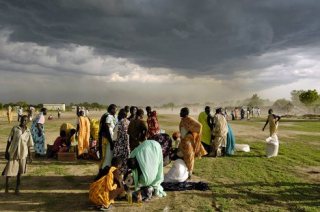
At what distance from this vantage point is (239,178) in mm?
10898

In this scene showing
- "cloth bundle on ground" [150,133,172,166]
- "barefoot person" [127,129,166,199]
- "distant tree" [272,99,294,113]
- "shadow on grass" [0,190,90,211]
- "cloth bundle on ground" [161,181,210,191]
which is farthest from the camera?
"distant tree" [272,99,294,113]

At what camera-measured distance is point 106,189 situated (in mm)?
7703

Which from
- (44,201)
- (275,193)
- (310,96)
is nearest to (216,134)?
(275,193)

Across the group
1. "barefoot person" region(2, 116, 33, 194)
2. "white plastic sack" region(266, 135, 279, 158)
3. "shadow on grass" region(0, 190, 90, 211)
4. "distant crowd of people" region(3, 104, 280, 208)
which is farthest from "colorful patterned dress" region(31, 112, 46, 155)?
"white plastic sack" region(266, 135, 279, 158)

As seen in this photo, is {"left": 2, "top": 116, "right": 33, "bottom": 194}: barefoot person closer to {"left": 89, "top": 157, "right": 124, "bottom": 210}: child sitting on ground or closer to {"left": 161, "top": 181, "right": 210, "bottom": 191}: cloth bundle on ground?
{"left": 89, "top": 157, "right": 124, "bottom": 210}: child sitting on ground

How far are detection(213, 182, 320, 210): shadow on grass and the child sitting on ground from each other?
266 cm

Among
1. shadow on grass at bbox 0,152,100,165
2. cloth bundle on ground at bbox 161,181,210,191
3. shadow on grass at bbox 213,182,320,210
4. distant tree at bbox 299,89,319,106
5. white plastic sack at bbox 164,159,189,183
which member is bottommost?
shadow on grass at bbox 213,182,320,210

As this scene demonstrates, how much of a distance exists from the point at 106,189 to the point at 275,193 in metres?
4.58

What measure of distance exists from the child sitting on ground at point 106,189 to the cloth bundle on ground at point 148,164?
1.91 ft

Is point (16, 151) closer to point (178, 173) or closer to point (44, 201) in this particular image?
point (44, 201)

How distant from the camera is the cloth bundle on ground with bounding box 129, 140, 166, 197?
831 centimetres

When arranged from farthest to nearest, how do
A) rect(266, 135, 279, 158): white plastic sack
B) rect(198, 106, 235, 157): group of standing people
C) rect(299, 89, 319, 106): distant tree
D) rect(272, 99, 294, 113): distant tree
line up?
1. rect(272, 99, 294, 113): distant tree
2. rect(299, 89, 319, 106): distant tree
3. rect(266, 135, 279, 158): white plastic sack
4. rect(198, 106, 235, 157): group of standing people

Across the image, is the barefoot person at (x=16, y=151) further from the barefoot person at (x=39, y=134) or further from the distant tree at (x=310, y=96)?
the distant tree at (x=310, y=96)

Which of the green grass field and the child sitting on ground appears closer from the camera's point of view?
the child sitting on ground
